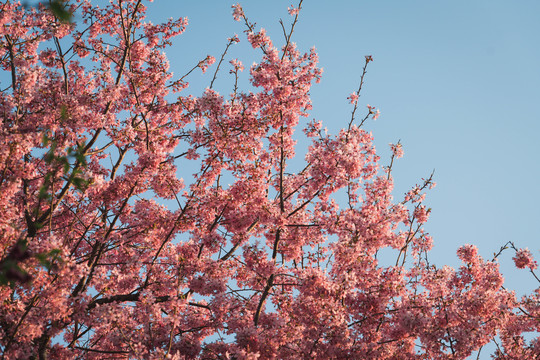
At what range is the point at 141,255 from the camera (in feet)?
39.5

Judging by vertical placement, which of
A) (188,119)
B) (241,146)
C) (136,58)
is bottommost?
(241,146)

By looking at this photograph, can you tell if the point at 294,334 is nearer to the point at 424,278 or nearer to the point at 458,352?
the point at 458,352

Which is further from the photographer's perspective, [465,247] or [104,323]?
[465,247]

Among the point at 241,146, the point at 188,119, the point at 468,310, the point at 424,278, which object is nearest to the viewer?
the point at 468,310

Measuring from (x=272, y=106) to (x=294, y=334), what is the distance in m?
5.74

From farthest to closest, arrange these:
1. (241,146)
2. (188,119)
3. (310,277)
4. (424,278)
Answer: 1. (188,119)
2. (424,278)
3. (241,146)
4. (310,277)

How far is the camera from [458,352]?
10445 millimetres

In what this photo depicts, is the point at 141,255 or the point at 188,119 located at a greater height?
the point at 188,119

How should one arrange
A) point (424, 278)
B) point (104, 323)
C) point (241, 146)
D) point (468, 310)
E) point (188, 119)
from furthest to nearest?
point (188, 119), point (424, 278), point (241, 146), point (468, 310), point (104, 323)

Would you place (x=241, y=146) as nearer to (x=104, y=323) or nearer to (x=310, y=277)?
(x=310, y=277)

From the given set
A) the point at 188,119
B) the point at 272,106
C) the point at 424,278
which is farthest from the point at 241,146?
the point at 424,278

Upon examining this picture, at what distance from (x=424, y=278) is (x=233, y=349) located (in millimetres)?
6047

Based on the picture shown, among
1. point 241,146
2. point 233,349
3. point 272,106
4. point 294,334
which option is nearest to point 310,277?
point 294,334

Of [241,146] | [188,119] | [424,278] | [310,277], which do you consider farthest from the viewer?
[188,119]
